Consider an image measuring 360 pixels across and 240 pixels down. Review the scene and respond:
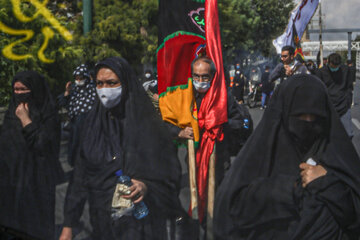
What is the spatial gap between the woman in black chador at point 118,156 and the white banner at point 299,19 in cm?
88

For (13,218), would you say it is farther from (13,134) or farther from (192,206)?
(192,206)

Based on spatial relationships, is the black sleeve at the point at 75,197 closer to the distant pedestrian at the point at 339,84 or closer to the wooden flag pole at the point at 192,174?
the wooden flag pole at the point at 192,174

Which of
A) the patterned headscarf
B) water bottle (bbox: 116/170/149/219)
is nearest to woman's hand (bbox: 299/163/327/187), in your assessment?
water bottle (bbox: 116/170/149/219)

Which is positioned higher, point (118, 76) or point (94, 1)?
point (94, 1)

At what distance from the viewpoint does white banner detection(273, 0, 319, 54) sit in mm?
2289

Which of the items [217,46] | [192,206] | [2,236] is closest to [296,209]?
[192,206]

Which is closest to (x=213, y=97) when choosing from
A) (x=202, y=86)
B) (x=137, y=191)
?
(x=202, y=86)

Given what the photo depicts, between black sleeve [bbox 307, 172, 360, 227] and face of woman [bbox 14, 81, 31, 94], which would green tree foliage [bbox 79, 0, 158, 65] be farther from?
black sleeve [bbox 307, 172, 360, 227]

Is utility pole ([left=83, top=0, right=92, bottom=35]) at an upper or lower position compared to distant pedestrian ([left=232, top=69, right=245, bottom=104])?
upper

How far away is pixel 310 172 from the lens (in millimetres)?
1625

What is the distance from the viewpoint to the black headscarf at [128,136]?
210 centimetres

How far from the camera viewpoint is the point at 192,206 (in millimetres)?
2703

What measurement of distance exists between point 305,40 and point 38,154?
196 cm

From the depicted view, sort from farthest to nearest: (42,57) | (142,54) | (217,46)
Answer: (42,57) → (142,54) → (217,46)
